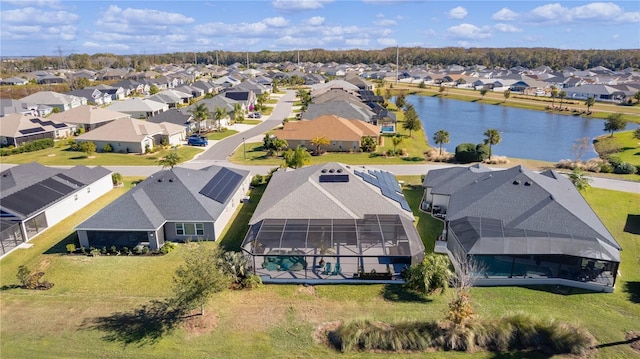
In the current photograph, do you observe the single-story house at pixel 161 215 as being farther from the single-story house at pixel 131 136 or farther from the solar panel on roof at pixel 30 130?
the solar panel on roof at pixel 30 130

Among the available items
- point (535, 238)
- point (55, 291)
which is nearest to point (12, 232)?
point (55, 291)

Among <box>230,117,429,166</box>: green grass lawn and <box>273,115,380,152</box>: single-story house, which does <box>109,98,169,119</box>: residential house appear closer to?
<box>230,117,429,166</box>: green grass lawn

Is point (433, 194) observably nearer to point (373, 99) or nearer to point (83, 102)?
point (373, 99)

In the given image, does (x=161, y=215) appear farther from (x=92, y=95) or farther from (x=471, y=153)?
(x=92, y=95)

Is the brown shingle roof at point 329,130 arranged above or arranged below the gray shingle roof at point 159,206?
above

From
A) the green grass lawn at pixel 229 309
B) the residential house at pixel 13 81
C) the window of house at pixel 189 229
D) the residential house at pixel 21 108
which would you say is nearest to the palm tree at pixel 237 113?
the residential house at pixel 21 108

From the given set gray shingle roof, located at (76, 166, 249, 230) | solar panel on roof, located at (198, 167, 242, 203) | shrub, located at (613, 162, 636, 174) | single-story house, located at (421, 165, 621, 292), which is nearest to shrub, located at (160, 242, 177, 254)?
gray shingle roof, located at (76, 166, 249, 230)
